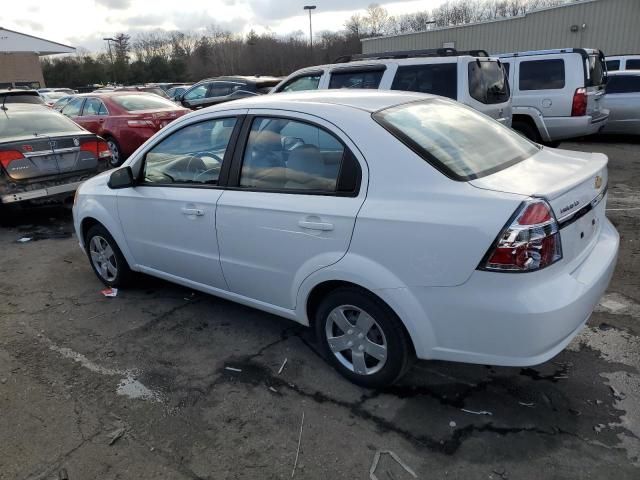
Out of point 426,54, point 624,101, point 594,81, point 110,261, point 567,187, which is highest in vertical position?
point 426,54

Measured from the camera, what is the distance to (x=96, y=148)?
7695 mm

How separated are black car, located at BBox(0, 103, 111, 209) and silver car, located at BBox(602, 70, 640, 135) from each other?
33.8ft

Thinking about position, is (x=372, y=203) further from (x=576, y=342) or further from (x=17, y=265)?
(x=17, y=265)

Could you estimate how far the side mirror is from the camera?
13.4ft

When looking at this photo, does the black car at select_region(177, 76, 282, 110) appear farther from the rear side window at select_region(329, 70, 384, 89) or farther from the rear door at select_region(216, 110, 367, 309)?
the rear door at select_region(216, 110, 367, 309)

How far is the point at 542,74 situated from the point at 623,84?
2908mm

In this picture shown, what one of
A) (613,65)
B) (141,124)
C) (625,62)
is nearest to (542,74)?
(625,62)

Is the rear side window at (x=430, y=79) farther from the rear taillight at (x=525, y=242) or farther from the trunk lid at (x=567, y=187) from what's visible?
the rear taillight at (x=525, y=242)

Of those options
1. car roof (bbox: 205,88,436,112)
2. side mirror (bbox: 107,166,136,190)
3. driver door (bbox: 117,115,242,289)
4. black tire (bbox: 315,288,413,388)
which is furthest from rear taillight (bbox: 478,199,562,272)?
side mirror (bbox: 107,166,136,190)

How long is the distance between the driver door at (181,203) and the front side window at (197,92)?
11812mm

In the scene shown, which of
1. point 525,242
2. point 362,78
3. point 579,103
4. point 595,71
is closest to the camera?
point 525,242

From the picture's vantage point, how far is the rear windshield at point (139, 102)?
10.8m

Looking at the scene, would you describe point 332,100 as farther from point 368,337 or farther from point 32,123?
point 32,123

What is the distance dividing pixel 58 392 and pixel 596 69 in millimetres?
10395
